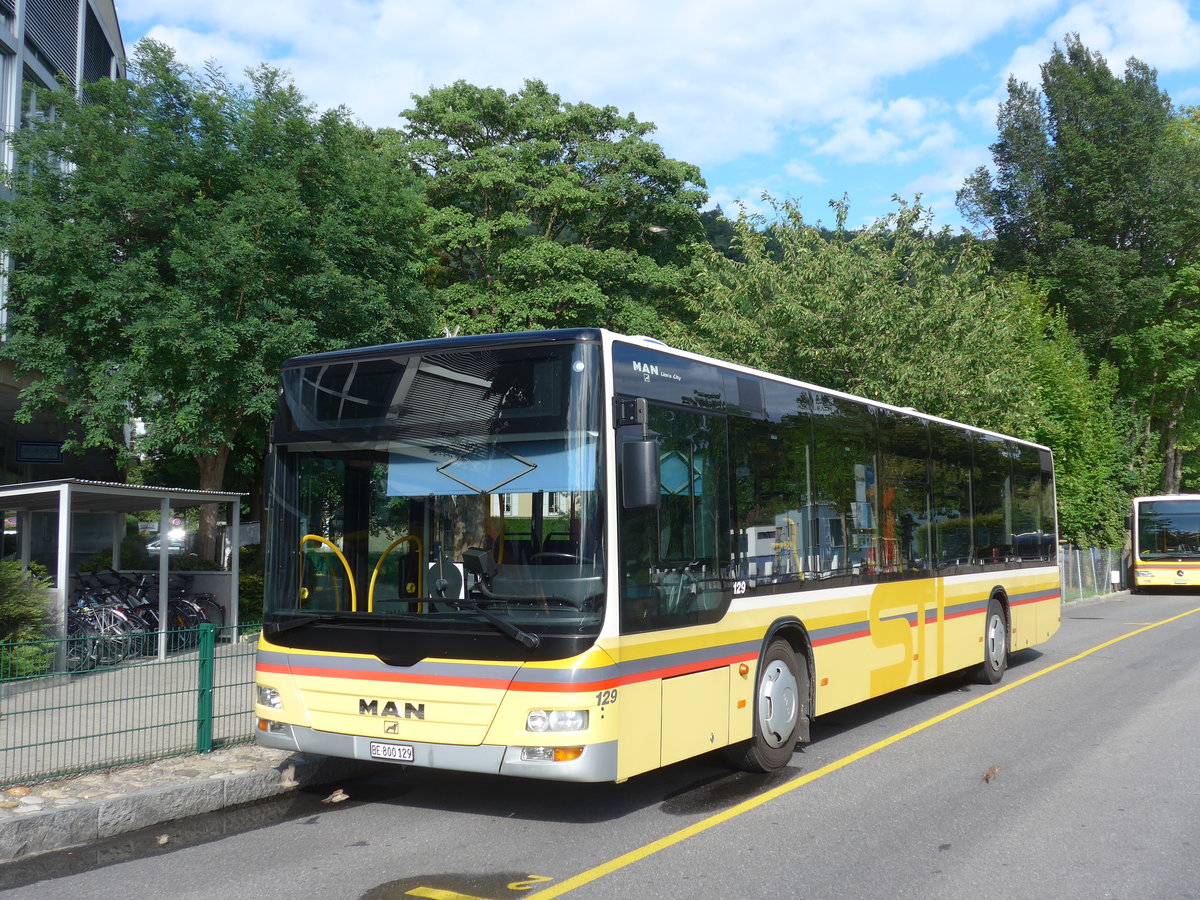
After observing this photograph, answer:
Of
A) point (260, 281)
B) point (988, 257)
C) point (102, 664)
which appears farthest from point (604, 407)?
point (988, 257)

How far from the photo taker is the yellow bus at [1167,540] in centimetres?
3353

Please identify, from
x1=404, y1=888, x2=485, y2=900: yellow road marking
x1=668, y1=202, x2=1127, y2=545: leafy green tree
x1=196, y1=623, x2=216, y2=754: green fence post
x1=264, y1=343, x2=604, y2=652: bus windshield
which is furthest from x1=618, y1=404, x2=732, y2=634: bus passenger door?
x1=668, y1=202, x2=1127, y2=545: leafy green tree

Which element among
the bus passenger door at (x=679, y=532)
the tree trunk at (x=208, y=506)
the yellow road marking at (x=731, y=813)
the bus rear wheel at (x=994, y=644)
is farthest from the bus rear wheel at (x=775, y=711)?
the tree trunk at (x=208, y=506)

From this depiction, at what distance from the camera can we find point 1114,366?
4353 cm

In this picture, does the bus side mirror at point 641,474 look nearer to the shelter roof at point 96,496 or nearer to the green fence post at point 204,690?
the green fence post at point 204,690

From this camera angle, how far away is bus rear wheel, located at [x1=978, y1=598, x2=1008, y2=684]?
42.9 feet

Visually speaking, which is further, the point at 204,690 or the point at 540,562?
the point at 204,690

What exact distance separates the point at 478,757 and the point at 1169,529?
1306 inches

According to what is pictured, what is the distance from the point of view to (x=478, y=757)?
6.32 meters

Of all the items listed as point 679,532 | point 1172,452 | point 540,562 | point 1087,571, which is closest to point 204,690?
point 540,562

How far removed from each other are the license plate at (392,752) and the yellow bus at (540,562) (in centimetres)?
1

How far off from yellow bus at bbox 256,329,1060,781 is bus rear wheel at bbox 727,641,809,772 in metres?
0.02

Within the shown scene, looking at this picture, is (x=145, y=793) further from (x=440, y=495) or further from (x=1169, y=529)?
(x=1169, y=529)

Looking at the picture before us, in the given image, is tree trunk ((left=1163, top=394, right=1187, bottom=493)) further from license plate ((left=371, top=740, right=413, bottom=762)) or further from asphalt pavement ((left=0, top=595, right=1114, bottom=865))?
license plate ((left=371, top=740, right=413, bottom=762))
